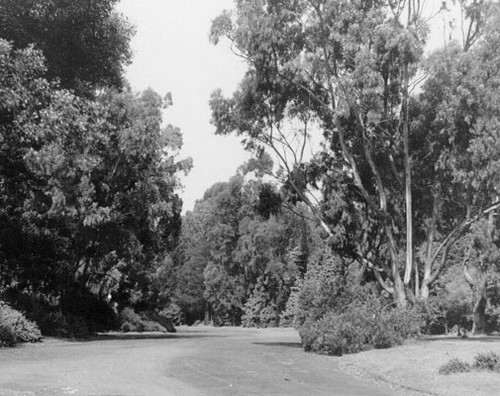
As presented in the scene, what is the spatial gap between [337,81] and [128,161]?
1198cm

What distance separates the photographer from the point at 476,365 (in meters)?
15.1

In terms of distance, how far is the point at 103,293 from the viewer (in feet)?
165

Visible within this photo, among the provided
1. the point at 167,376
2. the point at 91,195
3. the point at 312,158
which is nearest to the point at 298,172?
the point at 312,158

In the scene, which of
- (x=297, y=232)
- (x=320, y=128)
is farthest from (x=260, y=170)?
(x=297, y=232)

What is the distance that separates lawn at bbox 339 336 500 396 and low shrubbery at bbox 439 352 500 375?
0.86 ft

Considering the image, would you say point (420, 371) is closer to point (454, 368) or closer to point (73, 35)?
point (454, 368)

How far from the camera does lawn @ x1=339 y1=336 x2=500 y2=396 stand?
12.9m

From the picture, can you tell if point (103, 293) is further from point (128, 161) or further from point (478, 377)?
point (478, 377)

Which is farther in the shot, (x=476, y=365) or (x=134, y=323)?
(x=134, y=323)

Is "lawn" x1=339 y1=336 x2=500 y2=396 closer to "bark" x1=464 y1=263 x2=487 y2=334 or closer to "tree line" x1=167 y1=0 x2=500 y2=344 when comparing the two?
"tree line" x1=167 y1=0 x2=500 y2=344

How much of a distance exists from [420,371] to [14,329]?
1595 cm

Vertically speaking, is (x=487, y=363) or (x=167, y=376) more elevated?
(x=487, y=363)

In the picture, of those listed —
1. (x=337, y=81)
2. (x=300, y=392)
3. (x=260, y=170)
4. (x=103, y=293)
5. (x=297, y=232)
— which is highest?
(x=297, y=232)

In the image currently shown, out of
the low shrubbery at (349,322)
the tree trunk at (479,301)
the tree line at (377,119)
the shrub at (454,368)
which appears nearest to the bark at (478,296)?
the tree trunk at (479,301)
